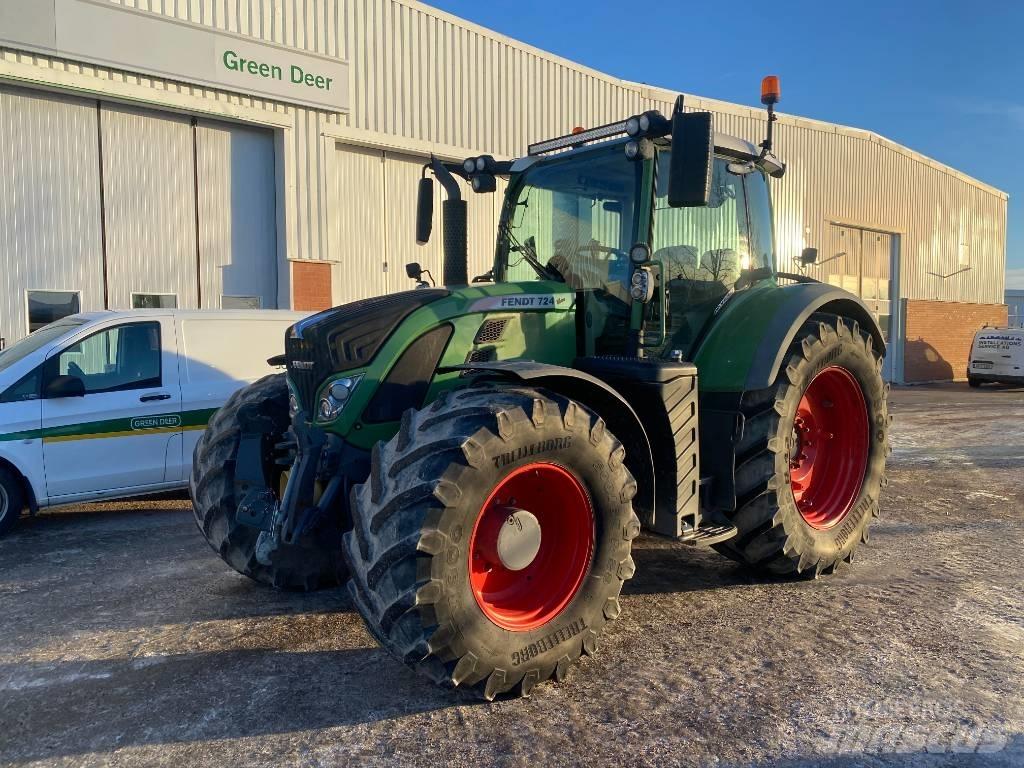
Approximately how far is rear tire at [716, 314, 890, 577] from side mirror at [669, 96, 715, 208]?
53.1 inches

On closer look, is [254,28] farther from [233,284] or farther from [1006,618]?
[1006,618]

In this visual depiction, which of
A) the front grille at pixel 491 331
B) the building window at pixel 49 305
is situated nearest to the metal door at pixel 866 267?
the building window at pixel 49 305

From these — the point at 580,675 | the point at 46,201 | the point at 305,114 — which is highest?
the point at 305,114

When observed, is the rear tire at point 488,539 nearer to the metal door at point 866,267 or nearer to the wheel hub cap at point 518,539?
the wheel hub cap at point 518,539

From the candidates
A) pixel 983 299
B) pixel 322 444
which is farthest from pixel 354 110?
pixel 983 299

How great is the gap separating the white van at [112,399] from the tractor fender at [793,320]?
502cm

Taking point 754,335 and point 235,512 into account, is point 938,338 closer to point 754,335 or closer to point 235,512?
point 754,335

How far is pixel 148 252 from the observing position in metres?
11.7

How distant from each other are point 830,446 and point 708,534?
1.65 meters

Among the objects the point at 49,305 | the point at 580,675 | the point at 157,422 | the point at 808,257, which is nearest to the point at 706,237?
the point at 808,257

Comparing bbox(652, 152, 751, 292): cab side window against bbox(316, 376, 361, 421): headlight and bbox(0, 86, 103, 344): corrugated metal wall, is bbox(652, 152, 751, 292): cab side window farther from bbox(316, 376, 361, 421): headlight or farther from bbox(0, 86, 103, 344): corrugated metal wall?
bbox(0, 86, 103, 344): corrugated metal wall

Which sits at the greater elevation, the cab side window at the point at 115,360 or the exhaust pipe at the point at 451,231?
the exhaust pipe at the point at 451,231

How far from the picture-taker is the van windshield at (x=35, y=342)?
267 inches

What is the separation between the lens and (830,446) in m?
5.44
